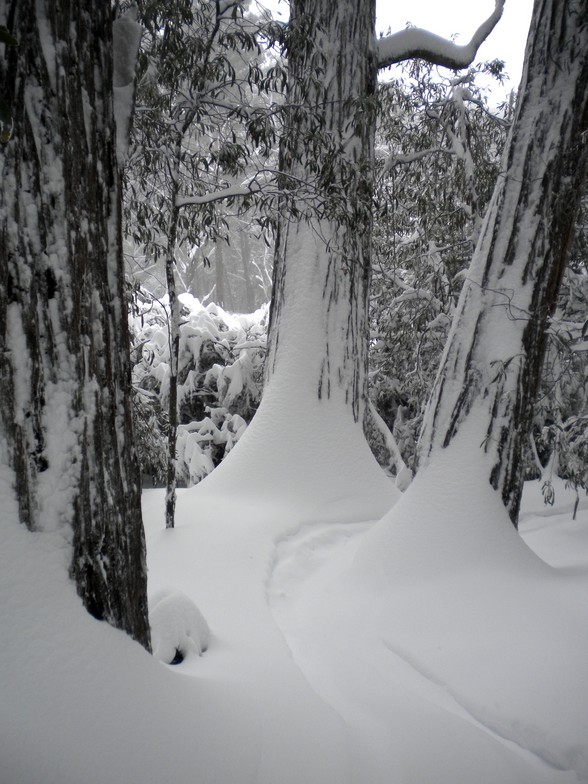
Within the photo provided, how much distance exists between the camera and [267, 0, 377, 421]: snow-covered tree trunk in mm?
4773

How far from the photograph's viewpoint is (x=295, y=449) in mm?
4691

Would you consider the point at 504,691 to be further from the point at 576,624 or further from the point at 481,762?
the point at 576,624

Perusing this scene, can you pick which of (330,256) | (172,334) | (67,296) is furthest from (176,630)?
(330,256)

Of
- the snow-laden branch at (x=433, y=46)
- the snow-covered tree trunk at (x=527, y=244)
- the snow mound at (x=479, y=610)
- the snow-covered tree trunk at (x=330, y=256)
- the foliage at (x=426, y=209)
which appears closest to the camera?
the snow mound at (x=479, y=610)

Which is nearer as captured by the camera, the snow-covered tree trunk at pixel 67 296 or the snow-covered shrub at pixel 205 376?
the snow-covered tree trunk at pixel 67 296

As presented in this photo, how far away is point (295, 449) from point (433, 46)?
160 inches

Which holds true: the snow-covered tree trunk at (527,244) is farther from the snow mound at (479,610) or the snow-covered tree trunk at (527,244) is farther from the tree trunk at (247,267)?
the tree trunk at (247,267)

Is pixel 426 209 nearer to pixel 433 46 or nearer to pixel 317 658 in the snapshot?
pixel 433 46

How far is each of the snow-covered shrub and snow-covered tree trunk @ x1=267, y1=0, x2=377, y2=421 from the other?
186cm

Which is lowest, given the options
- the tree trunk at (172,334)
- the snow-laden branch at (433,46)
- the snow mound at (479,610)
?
the snow mound at (479,610)

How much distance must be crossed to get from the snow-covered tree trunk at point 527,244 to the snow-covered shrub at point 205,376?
3989 millimetres

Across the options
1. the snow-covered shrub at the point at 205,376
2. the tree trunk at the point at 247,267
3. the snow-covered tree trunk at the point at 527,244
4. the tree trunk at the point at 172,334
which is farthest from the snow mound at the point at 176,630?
the tree trunk at the point at 247,267

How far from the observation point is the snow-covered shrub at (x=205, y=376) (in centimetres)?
712

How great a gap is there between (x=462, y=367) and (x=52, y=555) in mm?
2636
